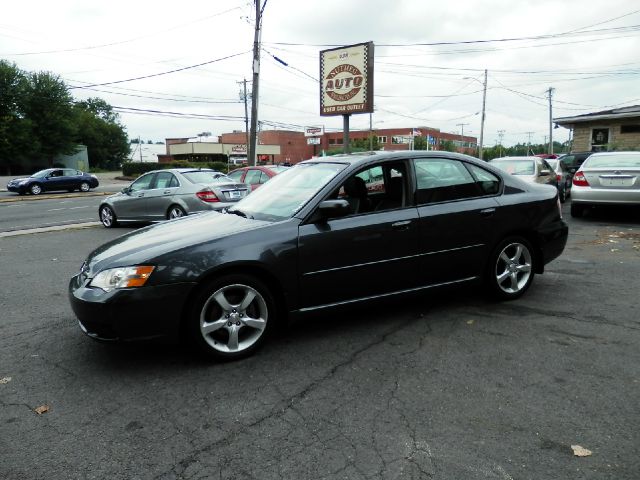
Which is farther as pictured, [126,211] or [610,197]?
[126,211]

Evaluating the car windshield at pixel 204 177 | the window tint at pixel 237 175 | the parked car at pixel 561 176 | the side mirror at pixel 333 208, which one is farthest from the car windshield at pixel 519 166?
the side mirror at pixel 333 208

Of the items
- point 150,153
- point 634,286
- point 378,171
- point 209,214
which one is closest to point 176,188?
point 209,214

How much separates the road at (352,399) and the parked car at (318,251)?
323 mm

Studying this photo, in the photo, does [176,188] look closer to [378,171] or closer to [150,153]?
[378,171]

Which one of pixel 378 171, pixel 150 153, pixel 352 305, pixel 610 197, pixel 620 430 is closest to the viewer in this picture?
pixel 620 430

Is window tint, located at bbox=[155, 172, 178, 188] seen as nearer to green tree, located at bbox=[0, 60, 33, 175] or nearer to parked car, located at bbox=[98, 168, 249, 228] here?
parked car, located at bbox=[98, 168, 249, 228]

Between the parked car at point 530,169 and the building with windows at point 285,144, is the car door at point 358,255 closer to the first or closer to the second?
the parked car at point 530,169

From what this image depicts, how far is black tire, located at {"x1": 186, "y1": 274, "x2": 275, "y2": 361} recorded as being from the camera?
140 inches

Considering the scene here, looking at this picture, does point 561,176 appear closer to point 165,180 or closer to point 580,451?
point 165,180

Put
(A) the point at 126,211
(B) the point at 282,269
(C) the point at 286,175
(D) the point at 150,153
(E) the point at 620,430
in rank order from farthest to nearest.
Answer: (D) the point at 150,153 < (A) the point at 126,211 < (C) the point at 286,175 < (B) the point at 282,269 < (E) the point at 620,430

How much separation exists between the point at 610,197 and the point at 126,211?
1084 centimetres

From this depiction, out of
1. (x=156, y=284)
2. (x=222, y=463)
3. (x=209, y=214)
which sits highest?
(x=209, y=214)

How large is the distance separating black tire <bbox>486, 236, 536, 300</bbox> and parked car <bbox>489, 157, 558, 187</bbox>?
739 centimetres

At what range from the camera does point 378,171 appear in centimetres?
460
